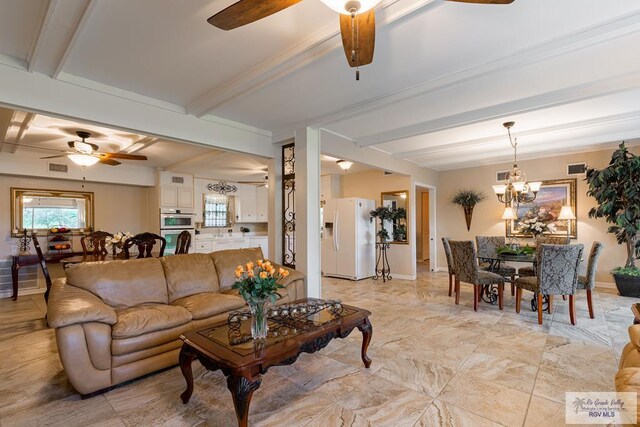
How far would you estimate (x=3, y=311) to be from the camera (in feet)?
14.6

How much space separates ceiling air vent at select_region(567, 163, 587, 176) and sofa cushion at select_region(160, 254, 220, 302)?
22.2ft

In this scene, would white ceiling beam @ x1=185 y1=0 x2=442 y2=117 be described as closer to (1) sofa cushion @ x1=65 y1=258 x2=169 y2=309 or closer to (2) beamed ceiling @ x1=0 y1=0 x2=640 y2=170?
(2) beamed ceiling @ x1=0 y1=0 x2=640 y2=170

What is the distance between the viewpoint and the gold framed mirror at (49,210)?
5.55 meters

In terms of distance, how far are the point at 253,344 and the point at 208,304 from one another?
1.19m

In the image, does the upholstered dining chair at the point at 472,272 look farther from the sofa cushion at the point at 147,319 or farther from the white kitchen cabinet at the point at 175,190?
the white kitchen cabinet at the point at 175,190

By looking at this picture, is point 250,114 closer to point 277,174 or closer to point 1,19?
point 277,174

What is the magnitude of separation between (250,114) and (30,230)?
5.09 m

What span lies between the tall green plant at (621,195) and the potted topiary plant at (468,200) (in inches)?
79.3

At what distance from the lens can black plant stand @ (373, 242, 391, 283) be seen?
685 cm

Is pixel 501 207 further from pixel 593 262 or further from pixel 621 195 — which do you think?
pixel 593 262

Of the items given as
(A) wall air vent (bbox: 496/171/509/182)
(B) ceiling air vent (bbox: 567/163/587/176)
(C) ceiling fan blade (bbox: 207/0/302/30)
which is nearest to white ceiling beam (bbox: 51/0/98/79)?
(C) ceiling fan blade (bbox: 207/0/302/30)

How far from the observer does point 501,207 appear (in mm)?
6773

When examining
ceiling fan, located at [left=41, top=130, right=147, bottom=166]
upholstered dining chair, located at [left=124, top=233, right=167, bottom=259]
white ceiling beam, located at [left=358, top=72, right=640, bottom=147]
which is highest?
white ceiling beam, located at [left=358, top=72, right=640, bottom=147]

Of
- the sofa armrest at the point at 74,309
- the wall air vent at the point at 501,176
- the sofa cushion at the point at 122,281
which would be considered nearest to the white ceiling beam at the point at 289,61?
the sofa cushion at the point at 122,281
